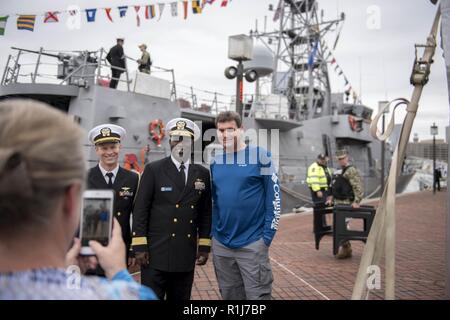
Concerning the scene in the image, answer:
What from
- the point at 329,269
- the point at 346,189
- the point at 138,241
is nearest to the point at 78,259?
the point at 138,241

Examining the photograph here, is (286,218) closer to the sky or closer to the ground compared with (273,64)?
closer to the ground

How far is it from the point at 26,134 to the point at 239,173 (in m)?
2.10

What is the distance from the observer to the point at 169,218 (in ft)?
9.18

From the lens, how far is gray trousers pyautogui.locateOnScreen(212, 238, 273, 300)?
8.95 feet

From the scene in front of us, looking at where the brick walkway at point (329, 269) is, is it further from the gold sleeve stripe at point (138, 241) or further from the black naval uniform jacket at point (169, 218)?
the gold sleeve stripe at point (138, 241)

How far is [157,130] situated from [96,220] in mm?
9500

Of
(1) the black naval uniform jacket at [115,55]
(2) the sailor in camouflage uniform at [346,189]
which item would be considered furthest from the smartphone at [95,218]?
(1) the black naval uniform jacket at [115,55]

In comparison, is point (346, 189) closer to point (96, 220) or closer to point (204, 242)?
point (204, 242)

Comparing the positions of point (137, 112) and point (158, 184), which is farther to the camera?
point (137, 112)

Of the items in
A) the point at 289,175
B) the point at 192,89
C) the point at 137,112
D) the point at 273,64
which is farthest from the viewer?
the point at 273,64

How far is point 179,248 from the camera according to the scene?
2.76 m
